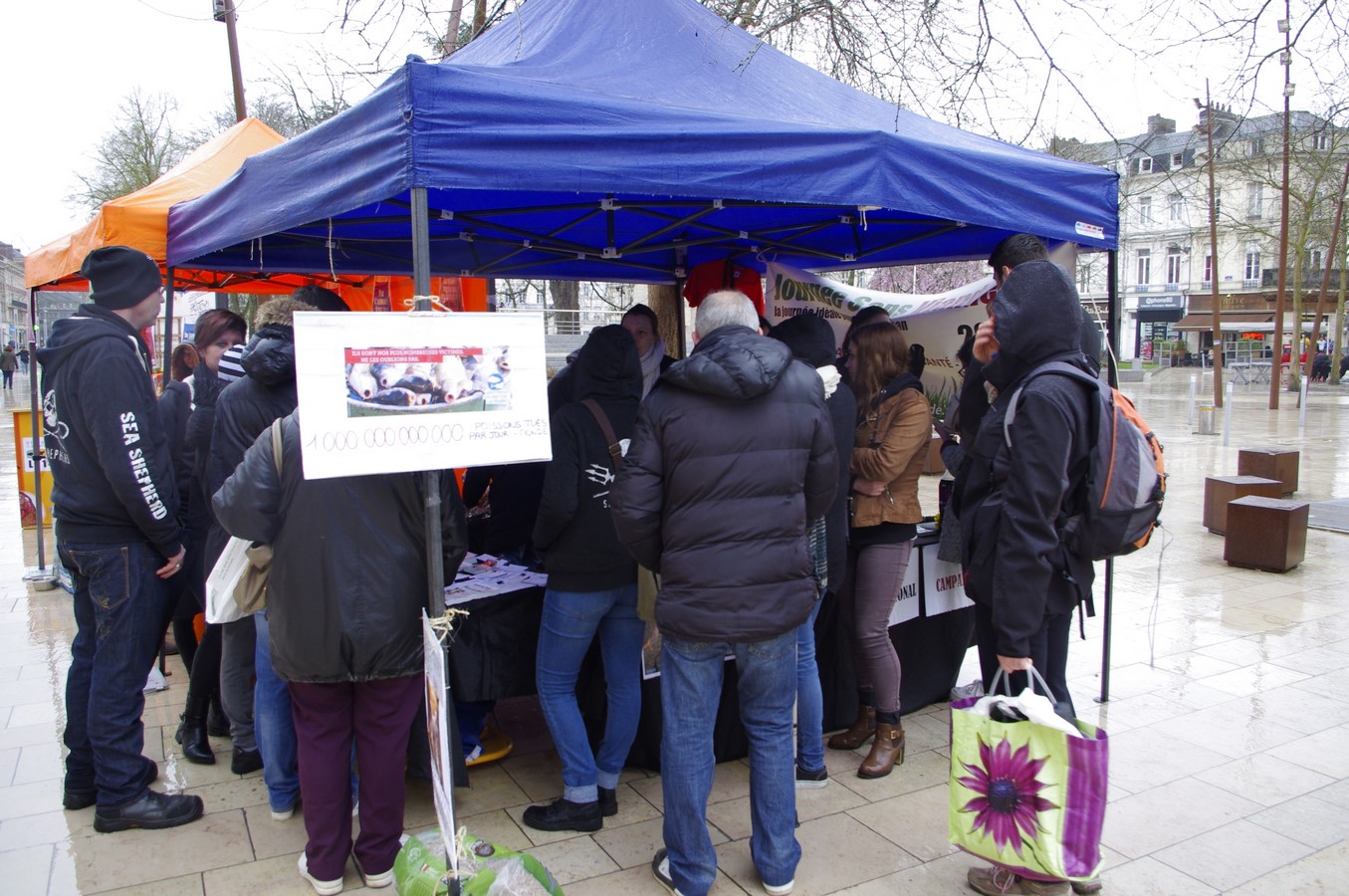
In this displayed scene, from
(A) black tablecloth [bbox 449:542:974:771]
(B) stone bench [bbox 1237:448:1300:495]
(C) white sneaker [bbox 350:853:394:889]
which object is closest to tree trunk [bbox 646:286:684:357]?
(A) black tablecloth [bbox 449:542:974:771]

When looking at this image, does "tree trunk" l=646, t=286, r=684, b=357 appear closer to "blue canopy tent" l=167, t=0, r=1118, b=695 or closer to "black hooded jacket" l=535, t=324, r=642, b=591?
"blue canopy tent" l=167, t=0, r=1118, b=695

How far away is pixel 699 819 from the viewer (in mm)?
2645

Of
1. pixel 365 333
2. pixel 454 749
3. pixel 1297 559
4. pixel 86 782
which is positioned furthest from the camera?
pixel 1297 559

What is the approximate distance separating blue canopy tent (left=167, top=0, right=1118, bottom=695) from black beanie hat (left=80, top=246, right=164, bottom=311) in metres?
0.40

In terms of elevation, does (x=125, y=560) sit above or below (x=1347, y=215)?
below

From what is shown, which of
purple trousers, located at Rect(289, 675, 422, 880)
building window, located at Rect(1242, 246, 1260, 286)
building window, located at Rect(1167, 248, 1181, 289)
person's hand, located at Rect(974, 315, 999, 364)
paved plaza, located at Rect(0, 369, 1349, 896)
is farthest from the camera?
building window, located at Rect(1167, 248, 1181, 289)

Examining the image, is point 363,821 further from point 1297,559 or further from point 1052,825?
point 1297,559

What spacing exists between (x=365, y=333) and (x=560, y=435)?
846 mm

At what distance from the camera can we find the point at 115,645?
3078 millimetres

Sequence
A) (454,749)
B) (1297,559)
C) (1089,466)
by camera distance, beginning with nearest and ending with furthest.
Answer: (1089,466)
(454,749)
(1297,559)

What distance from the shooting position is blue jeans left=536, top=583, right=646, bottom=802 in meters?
3.04

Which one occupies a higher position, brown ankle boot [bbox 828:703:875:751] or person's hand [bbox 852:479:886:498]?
person's hand [bbox 852:479:886:498]

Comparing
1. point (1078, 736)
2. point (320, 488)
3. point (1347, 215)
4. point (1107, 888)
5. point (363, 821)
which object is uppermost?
point (1347, 215)

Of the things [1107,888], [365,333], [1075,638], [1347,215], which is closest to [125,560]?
[365,333]
